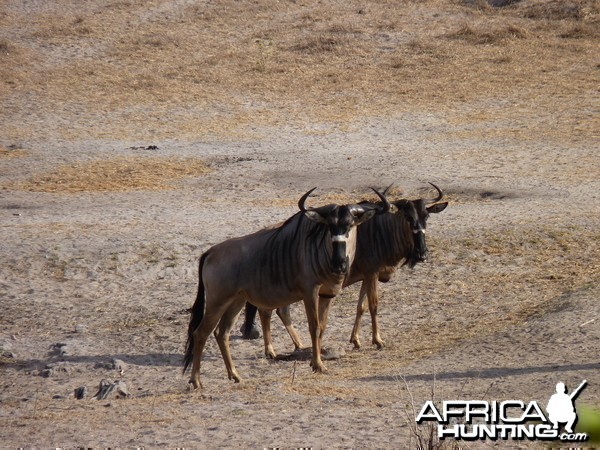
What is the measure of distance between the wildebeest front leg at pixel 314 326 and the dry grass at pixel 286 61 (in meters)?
11.3

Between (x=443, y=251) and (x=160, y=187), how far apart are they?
5397 mm

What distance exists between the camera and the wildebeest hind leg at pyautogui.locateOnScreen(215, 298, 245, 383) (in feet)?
28.8

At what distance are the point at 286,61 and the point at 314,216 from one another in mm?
16358

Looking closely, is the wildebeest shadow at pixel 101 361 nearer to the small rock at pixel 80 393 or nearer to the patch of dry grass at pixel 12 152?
the small rock at pixel 80 393

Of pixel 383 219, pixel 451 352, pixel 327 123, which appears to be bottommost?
pixel 327 123

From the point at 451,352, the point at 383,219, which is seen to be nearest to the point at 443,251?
the point at 383,219

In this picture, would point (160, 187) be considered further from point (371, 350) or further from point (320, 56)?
point (320, 56)

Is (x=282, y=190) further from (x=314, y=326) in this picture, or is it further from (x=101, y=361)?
(x=314, y=326)

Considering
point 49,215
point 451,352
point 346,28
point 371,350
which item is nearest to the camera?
point 451,352

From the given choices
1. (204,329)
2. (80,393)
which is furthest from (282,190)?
(80,393)

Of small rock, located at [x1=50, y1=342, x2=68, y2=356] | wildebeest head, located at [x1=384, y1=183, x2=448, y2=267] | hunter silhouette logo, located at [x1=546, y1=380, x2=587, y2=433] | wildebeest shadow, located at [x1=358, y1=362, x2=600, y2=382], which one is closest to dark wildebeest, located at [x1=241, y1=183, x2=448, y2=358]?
wildebeest head, located at [x1=384, y1=183, x2=448, y2=267]

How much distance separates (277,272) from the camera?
874 cm

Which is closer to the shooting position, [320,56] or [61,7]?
[320,56]

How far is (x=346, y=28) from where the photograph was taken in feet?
87.5
